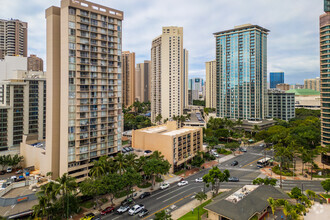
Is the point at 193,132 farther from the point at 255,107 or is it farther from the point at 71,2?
the point at 255,107

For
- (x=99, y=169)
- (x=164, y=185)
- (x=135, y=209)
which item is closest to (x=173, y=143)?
(x=164, y=185)

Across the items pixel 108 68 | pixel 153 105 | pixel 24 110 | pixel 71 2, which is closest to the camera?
pixel 71 2

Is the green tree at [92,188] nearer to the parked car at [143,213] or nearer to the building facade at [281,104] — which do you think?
the parked car at [143,213]

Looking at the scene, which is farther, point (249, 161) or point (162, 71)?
point (162, 71)

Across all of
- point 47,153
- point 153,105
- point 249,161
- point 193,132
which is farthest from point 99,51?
point 153,105

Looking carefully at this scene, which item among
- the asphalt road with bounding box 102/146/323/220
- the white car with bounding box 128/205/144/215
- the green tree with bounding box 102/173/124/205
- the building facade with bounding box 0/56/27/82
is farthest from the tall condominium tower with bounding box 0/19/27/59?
the white car with bounding box 128/205/144/215
